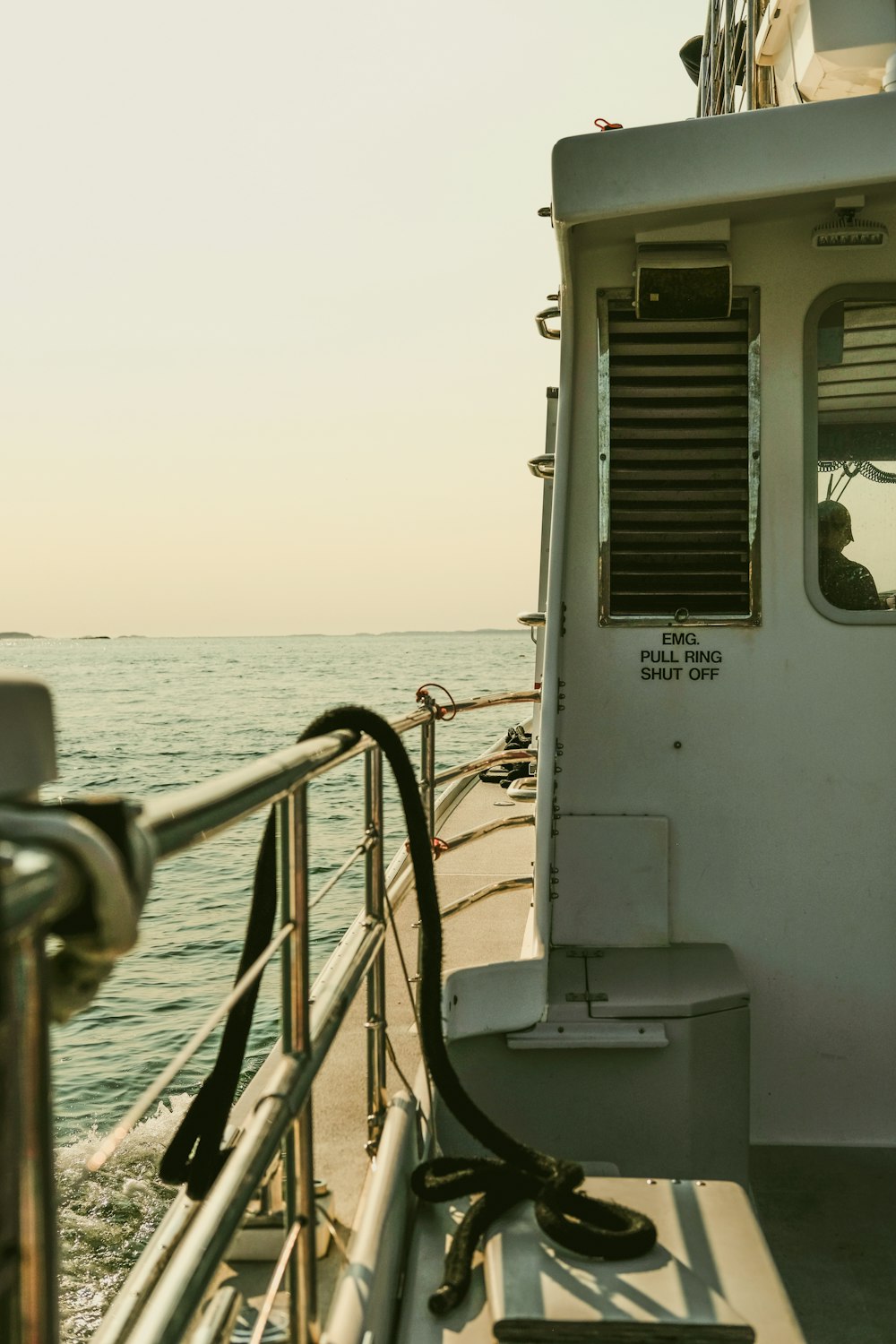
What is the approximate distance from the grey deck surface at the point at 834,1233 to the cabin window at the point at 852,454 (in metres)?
1.71

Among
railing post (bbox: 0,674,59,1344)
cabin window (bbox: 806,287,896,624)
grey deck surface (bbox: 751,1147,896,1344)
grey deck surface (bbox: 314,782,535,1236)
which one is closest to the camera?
railing post (bbox: 0,674,59,1344)

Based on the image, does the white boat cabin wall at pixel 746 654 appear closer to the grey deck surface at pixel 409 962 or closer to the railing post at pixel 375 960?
the grey deck surface at pixel 409 962

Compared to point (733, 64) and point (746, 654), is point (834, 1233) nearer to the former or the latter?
point (746, 654)

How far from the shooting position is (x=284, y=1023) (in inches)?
75.8

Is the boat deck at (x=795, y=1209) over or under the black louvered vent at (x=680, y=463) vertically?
under

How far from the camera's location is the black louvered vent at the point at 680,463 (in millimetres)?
3990

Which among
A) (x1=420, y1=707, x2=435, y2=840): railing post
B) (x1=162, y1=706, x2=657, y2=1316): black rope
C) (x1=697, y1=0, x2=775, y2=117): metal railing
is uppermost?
(x1=697, y1=0, x2=775, y2=117): metal railing

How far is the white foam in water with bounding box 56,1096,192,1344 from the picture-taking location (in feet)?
17.8

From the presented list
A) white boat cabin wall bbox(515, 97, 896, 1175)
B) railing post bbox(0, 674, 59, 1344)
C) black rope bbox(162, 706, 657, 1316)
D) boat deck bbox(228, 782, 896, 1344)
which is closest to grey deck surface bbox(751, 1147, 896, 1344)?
boat deck bbox(228, 782, 896, 1344)

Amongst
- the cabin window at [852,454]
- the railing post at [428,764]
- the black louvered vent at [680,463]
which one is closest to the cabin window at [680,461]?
the black louvered vent at [680,463]

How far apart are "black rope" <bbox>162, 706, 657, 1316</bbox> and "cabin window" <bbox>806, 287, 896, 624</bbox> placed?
6.43ft

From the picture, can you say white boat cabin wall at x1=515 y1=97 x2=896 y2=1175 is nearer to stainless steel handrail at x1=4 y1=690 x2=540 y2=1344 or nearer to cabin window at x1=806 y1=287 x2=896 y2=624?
cabin window at x1=806 y1=287 x2=896 y2=624

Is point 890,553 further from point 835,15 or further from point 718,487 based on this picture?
point 835,15

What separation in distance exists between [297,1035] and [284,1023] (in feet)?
0.10
